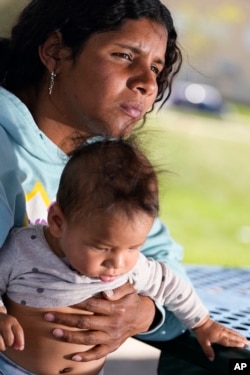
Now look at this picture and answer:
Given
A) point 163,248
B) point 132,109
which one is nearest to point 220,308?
point 163,248

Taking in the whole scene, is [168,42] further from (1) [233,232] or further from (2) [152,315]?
(1) [233,232]

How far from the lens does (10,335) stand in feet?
3.53

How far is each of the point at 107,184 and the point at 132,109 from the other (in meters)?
0.28

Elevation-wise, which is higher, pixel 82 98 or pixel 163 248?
pixel 82 98

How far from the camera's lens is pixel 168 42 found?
4.97ft

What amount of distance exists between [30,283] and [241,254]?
526 centimetres

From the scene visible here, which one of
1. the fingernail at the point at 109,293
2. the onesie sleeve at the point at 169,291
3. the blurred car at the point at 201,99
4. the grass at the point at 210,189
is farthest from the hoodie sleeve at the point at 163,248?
the blurred car at the point at 201,99

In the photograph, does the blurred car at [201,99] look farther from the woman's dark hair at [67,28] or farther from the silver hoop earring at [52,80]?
the silver hoop earring at [52,80]

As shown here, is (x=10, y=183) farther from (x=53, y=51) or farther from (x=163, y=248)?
(x=163, y=248)

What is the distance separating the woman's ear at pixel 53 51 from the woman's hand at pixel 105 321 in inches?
19.0

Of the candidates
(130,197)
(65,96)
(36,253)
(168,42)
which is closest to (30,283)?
(36,253)

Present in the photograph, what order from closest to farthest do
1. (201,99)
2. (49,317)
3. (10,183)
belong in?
(49,317)
(10,183)
(201,99)

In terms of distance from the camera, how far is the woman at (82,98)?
50.6 inches

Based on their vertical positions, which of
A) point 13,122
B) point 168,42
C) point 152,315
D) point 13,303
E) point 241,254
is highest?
point 168,42
